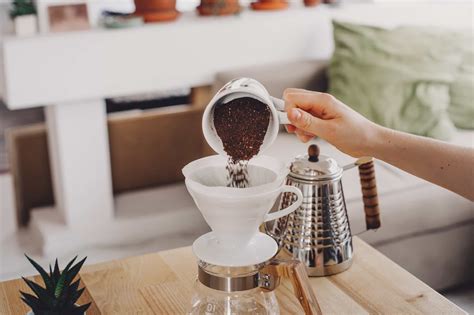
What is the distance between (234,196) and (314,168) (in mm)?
377

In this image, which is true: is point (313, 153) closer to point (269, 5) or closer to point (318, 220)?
point (318, 220)

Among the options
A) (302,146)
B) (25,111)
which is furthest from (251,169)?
(25,111)

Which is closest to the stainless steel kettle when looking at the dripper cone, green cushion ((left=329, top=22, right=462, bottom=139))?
the dripper cone

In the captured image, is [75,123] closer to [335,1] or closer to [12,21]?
[12,21]

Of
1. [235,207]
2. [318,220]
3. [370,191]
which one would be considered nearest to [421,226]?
[370,191]

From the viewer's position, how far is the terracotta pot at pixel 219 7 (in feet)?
9.89

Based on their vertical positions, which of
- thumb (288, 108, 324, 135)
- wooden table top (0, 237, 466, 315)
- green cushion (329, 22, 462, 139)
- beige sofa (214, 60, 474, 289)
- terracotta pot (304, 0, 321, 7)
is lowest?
beige sofa (214, 60, 474, 289)

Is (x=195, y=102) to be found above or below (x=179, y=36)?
below

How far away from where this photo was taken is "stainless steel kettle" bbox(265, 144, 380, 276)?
149cm

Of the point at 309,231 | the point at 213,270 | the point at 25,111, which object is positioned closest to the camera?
the point at 213,270

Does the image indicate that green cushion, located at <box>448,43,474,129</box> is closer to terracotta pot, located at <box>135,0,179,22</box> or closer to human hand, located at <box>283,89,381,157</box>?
terracotta pot, located at <box>135,0,179,22</box>

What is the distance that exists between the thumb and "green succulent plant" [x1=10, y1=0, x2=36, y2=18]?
1699 mm

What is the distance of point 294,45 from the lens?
319 cm

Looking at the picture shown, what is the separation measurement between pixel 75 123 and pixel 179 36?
546 mm
